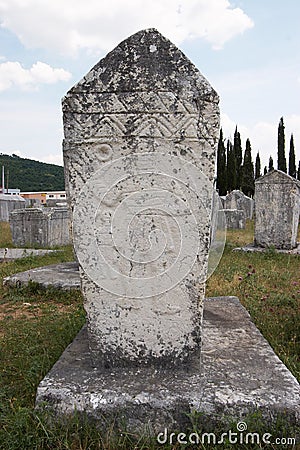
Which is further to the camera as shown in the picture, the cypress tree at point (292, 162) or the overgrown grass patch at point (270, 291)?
the cypress tree at point (292, 162)

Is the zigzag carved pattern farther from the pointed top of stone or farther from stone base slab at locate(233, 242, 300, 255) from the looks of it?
stone base slab at locate(233, 242, 300, 255)

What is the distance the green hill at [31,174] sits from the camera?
5647cm

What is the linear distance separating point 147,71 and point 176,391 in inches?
66.5

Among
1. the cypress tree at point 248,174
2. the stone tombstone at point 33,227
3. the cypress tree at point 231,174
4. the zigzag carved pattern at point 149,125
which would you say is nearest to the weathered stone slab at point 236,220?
the stone tombstone at point 33,227

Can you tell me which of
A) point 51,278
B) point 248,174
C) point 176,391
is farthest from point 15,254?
point 248,174

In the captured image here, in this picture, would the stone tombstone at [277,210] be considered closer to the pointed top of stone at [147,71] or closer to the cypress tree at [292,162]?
the pointed top of stone at [147,71]

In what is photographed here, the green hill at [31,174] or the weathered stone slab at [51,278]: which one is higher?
the green hill at [31,174]

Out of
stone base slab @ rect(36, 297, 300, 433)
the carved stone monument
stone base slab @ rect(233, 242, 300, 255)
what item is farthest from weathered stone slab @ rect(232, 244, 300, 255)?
the carved stone monument

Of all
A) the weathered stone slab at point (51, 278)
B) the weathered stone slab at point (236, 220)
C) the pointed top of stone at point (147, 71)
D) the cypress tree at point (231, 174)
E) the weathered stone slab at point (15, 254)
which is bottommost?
the weathered stone slab at point (51, 278)

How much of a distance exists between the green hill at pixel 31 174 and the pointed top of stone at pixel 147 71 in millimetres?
52465

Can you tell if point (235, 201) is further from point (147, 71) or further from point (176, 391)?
point (176, 391)

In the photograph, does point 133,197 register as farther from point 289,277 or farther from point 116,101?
point 289,277

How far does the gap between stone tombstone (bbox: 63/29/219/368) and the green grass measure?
1.61 ft

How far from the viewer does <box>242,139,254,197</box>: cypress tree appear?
32312mm
